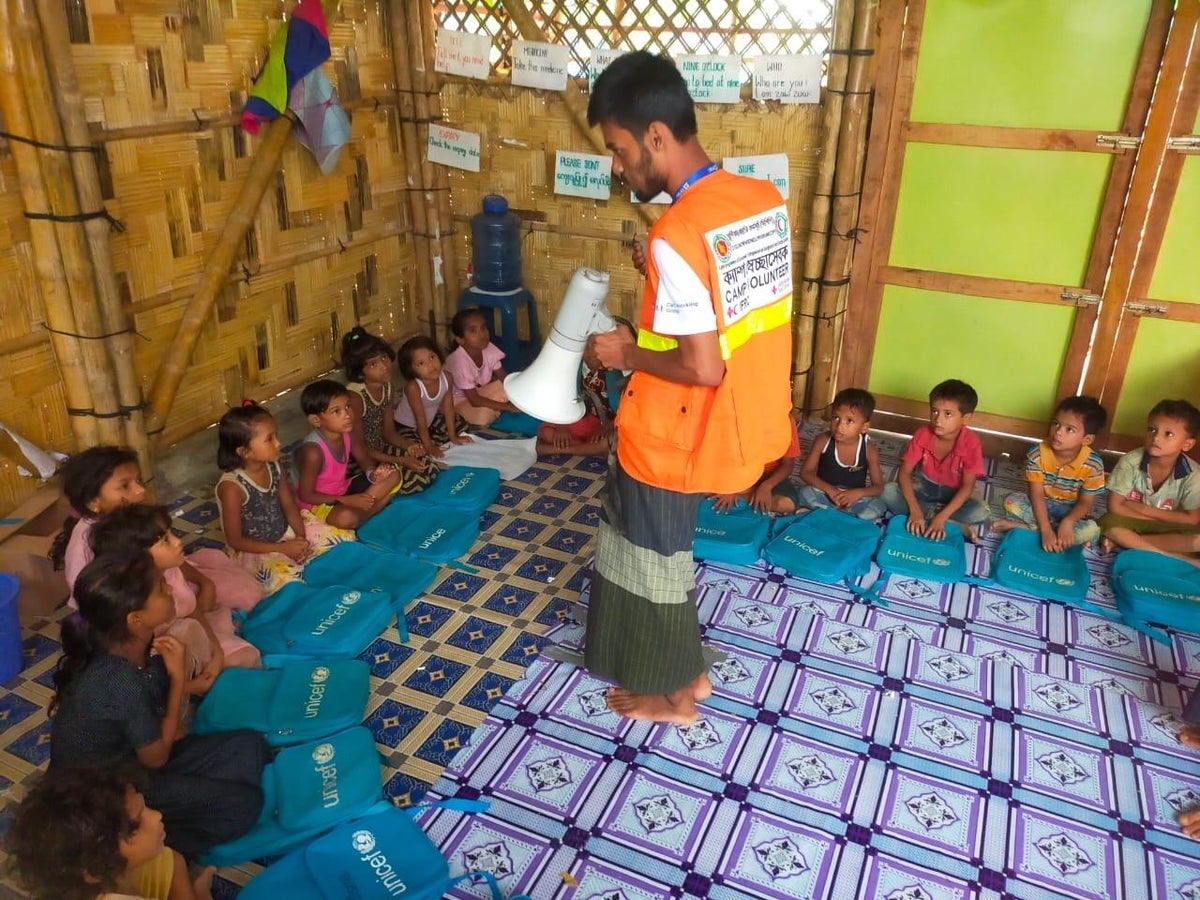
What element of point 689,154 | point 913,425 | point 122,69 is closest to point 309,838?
point 689,154

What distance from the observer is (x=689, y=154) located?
6.05 feet

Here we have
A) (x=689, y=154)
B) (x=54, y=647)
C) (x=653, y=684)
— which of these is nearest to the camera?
(x=689, y=154)

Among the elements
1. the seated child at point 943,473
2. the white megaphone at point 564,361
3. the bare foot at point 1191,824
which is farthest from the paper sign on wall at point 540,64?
the bare foot at point 1191,824

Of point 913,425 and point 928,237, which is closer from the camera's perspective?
point 928,237

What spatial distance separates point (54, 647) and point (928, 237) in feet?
12.2

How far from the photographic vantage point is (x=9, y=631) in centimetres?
251

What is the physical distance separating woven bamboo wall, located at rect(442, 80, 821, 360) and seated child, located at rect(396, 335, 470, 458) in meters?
0.97

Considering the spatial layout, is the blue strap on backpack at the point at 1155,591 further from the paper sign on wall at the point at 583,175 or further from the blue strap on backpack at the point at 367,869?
the paper sign on wall at the point at 583,175

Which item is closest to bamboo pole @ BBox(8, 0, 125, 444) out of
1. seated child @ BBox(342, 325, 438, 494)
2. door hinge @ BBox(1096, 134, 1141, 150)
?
seated child @ BBox(342, 325, 438, 494)

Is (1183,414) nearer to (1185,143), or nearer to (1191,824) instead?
(1185,143)

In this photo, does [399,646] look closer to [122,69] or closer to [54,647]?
[54,647]

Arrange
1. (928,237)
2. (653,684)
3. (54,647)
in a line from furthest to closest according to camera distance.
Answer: (928,237) → (54,647) → (653,684)

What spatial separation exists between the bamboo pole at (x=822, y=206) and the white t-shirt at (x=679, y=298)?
2389mm

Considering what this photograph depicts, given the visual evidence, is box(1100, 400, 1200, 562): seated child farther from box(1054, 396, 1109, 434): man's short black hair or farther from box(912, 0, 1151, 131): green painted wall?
box(912, 0, 1151, 131): green painted wall
